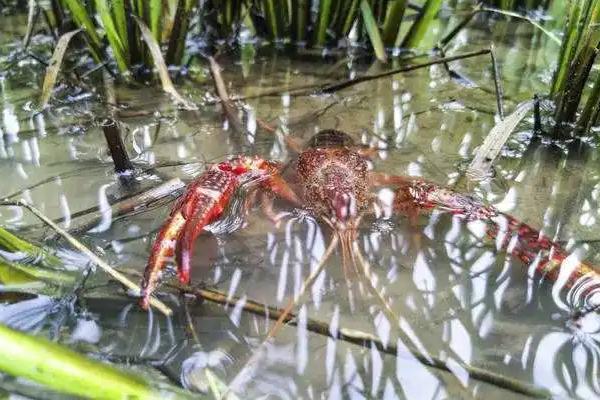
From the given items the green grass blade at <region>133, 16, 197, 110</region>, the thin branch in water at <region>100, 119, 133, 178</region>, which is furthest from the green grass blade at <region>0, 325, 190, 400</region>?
the green grass blade at <region>133, 16, 197, 110</region>

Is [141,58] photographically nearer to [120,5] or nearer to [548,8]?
[120,5]

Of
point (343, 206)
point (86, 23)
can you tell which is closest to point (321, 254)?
point (343, 206)

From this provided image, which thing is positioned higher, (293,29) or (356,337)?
(293,29)

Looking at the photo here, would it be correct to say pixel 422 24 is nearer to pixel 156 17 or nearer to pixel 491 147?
pixel 491 147

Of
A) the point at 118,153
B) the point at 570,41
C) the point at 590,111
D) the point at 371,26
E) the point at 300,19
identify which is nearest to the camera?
the point at 118,153

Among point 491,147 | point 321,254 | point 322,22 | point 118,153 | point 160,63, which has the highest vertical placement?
point 322,22

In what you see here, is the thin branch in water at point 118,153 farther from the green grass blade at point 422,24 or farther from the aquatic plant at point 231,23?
the green grass blade at point 422,24

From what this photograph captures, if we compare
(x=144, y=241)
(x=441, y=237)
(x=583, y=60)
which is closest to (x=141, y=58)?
(x=144, y=241)

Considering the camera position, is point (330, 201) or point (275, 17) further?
point (275, 17)
